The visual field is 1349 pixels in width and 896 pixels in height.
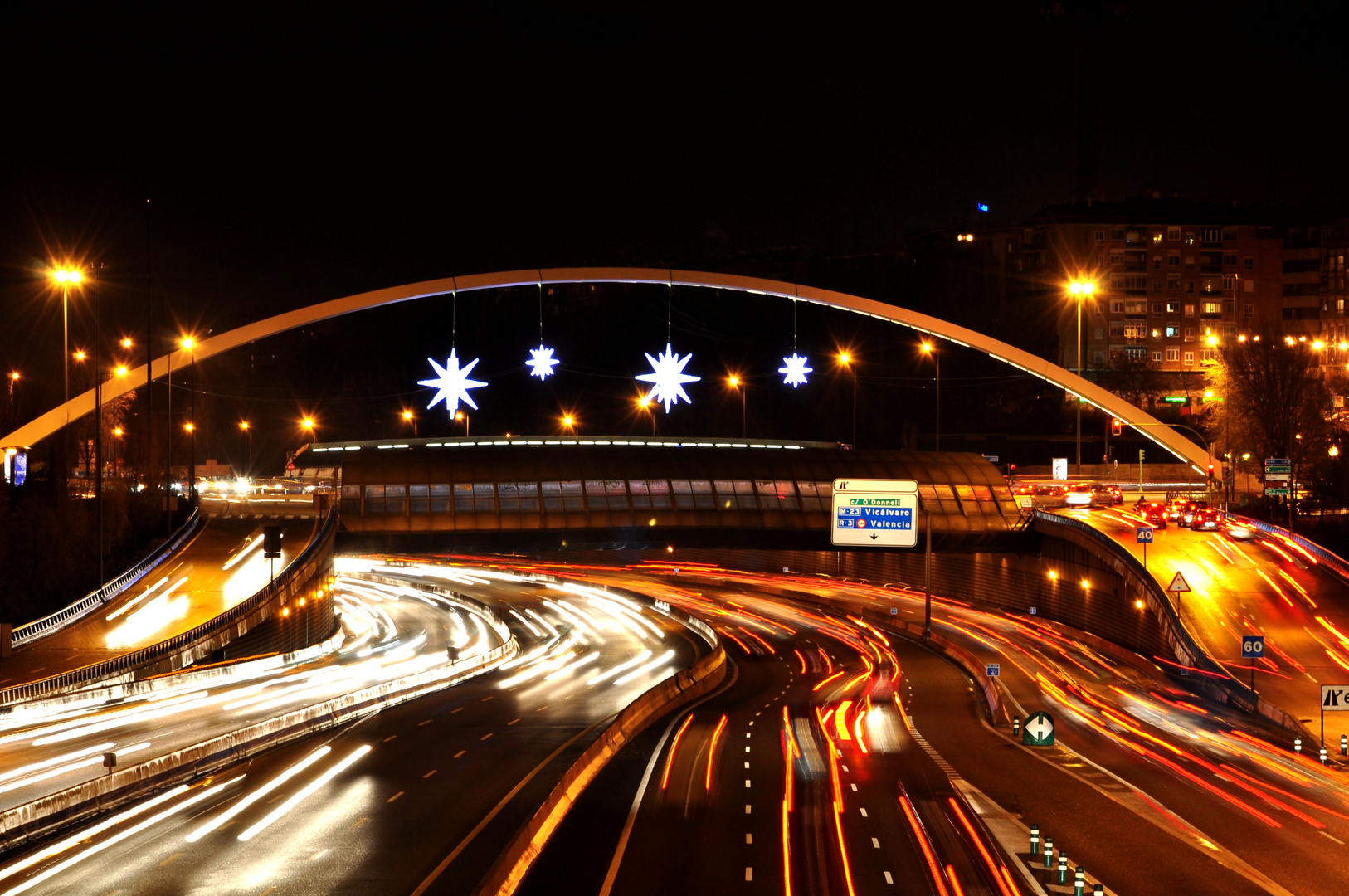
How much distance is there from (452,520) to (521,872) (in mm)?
48828

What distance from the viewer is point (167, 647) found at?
46250 mm

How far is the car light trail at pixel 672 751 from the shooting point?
103 ft

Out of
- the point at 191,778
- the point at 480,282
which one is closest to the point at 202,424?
the point at 480,282

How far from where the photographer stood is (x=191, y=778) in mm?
28922

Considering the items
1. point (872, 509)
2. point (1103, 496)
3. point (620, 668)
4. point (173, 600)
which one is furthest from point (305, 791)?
point (1103, 496)

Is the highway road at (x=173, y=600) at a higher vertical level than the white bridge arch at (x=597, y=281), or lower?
lower

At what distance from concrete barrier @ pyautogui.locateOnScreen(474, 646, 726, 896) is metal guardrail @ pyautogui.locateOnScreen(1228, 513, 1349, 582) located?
33310mm

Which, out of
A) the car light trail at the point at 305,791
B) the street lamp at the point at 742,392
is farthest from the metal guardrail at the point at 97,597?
the street lamp at the point at 742,392

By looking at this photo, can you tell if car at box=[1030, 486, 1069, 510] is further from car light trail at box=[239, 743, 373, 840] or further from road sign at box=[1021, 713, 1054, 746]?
car light trail at box=[239, 743, 373, 840]

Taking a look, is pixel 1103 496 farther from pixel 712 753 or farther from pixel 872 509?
pixel 712 753

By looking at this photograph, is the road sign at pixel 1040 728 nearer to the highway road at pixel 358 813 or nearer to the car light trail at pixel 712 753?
the car light trail at pixel 712 753

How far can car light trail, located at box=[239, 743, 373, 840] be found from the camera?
24.0m

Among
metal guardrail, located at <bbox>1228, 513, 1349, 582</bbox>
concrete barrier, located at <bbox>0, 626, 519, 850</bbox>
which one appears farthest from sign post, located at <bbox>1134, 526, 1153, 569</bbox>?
concrete barrier, located at <bbox>0, 626, 519, 850</bbox>

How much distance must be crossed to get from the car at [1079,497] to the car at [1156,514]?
4053 mm
